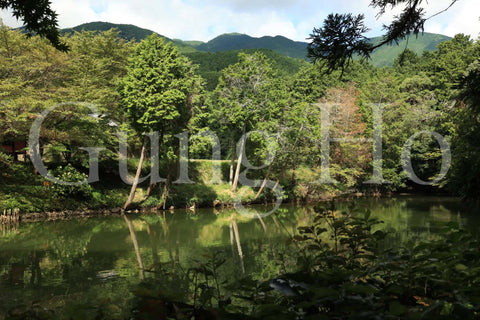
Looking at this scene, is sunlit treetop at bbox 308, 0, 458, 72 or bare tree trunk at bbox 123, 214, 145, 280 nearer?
sunlit treetop at bbox 308, 0, 458, 72

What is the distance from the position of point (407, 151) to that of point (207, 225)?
16013 millimetres

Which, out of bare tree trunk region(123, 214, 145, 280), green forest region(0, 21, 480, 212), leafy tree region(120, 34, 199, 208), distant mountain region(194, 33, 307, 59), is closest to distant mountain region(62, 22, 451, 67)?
distant mountain region(194, 33, 307, 59)

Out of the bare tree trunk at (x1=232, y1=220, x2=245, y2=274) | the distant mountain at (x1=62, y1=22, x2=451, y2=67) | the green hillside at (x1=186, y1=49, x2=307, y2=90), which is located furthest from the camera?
the distant mountain at (x1=62, y1=22, x2=451, y2=67)

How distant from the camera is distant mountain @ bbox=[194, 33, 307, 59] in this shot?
501 ft

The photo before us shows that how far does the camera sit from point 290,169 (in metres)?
22.7

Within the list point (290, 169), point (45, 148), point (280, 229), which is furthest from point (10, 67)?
point (290, 169)

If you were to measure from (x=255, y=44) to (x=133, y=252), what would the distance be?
171271 millimetres

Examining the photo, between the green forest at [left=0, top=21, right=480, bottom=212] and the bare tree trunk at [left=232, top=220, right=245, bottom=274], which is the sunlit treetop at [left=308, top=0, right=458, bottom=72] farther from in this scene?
the green forest at [left=0, top=21, right=480, bottom=212]

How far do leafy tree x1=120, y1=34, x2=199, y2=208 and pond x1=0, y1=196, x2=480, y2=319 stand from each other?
3943mm

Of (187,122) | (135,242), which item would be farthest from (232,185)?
(135,242)

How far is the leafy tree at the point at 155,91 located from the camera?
16.7m

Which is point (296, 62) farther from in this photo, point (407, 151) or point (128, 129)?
point (128, 129)

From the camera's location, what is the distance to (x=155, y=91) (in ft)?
55.6

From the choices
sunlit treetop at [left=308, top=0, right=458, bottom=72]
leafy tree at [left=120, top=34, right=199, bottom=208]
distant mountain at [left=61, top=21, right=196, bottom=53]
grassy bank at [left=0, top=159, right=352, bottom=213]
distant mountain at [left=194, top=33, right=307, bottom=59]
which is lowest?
grassy bank at [left=0, top=159, right=352, bottom=213]
